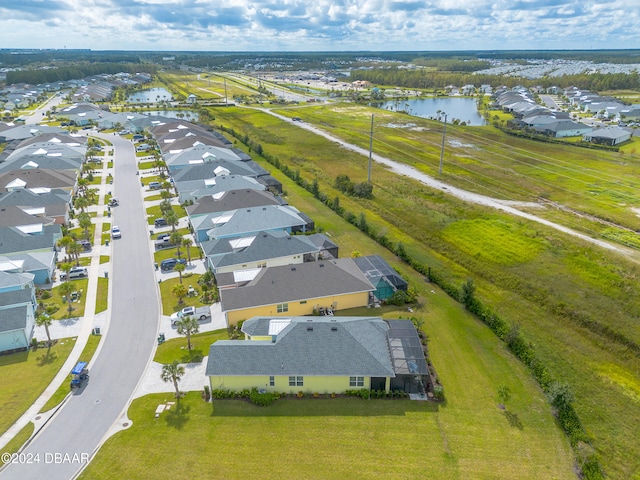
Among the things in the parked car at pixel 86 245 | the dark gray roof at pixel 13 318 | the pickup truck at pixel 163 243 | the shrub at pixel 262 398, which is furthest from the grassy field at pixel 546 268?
the dark gray roof at pixel 13 318

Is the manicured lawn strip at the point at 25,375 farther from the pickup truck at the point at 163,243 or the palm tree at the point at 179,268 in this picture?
the pickup truck at the point at 163,243

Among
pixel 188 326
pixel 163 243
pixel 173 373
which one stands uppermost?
pixel 188 326

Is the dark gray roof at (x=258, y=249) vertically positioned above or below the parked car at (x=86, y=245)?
above

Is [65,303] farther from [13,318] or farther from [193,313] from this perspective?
[193,313]

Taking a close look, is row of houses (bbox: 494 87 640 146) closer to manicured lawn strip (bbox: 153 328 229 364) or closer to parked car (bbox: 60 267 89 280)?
manicured lawn strip (bbox: 153 328 229 364)

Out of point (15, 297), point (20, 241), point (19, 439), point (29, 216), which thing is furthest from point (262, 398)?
point (29, 216)

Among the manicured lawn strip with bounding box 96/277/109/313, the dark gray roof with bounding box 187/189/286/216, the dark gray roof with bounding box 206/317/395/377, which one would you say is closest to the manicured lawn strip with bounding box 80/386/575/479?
the dark gray roof with bounding box 206/317/395/377
